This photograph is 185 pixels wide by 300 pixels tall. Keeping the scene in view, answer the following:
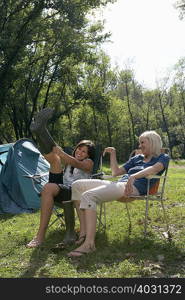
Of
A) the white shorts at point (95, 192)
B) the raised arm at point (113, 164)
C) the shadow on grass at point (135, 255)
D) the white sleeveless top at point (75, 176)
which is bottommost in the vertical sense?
the shadow on grass at point (135, 255)

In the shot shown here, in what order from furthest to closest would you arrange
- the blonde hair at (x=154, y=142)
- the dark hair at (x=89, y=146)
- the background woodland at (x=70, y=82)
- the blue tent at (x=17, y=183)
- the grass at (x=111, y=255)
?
the background woodland at (x=70, y=82)
the blue tent at (x=17, y=183)
the dark hair at (x=89, y=146)
the blonde hair at (x=154, y=142)
the grass at (x=111, y=255)

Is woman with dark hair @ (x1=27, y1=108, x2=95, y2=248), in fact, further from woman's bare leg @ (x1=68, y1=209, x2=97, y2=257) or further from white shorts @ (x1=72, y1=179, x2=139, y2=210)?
woman's bare leg @ (x1=68, y1=209, x2=97, y2=257)

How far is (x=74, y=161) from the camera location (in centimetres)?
439

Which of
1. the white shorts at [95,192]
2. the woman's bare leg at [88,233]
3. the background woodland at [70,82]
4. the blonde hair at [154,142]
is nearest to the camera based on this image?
the woman's bare leg at [88,233]

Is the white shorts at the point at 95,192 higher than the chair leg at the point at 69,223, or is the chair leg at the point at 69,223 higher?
the white shorts at the point at 95,192

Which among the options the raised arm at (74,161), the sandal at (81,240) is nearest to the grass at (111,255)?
the sandal at (81,240)

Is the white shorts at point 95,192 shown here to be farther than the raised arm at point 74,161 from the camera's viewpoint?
No

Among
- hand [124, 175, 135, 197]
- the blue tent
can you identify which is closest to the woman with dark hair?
hand [124, 175, 135, 197]

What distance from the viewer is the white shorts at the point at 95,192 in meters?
3.79

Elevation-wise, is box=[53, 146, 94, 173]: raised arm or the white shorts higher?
box=[53, 146, 94, 173]: raised arm

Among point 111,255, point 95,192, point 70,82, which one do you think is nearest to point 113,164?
point 95,192

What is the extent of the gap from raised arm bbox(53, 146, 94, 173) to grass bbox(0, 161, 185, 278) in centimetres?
82

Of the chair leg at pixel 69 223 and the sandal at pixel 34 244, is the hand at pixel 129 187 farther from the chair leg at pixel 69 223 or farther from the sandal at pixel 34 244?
the sandal at pixel 34 244

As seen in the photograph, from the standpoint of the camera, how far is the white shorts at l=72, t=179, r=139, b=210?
379 cm
